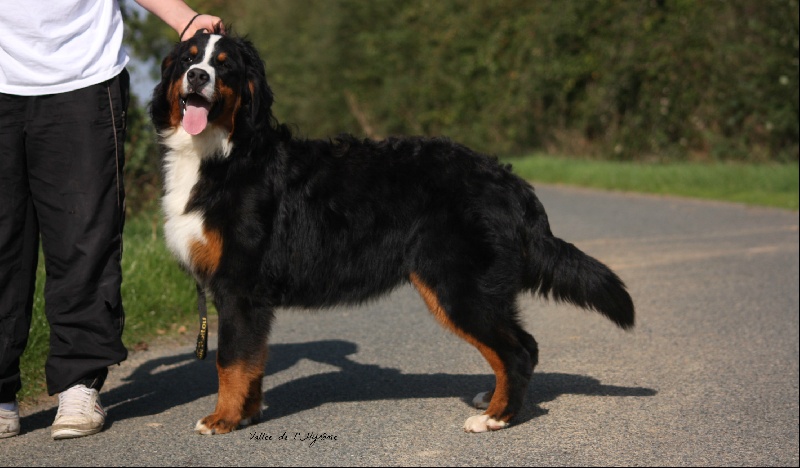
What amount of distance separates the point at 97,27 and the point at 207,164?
0.78 m

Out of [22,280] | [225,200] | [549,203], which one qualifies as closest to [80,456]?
[22,280]

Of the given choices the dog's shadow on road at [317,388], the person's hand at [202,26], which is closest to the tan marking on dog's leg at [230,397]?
the dog's shadow on road at [317,388]

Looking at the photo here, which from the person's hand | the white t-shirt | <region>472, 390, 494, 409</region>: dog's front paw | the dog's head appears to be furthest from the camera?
<region>472, 390, 494, 409</region>: dog's front paw

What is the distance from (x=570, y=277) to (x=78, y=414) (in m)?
2.36

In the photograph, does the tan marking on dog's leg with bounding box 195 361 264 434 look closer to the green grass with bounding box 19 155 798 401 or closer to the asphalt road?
the asphalt road

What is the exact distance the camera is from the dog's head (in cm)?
447

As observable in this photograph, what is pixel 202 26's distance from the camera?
470 cm

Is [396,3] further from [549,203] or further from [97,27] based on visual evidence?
[97,27]

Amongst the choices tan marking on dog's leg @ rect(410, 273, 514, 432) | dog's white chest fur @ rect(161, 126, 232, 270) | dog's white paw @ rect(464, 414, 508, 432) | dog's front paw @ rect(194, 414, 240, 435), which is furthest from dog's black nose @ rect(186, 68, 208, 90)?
dog's white paw @ rect(464, 414, 508, 432)

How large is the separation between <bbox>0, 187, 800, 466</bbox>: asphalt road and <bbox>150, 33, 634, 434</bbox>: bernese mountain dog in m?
0.29

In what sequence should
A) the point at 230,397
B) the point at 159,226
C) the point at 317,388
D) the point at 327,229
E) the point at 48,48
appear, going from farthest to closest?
the point at 159,226 < the point at 317,388 < the point at 327,229 < the point at 230,397 < the point at 48,48

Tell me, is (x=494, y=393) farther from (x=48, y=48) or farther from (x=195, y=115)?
(x=48, y=48)

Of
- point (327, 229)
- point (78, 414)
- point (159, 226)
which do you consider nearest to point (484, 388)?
point (327, 229)

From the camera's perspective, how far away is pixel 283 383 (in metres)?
5.52
